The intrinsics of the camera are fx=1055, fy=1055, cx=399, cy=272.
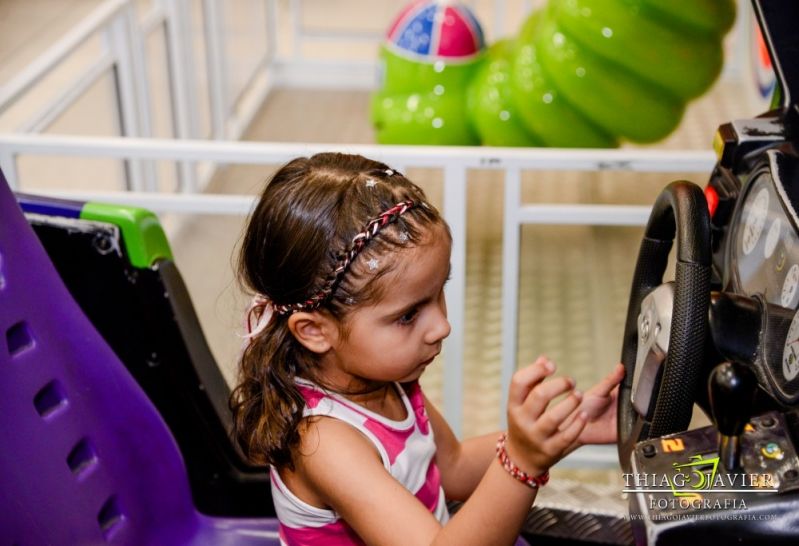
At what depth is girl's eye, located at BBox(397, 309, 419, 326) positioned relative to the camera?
0.88 m

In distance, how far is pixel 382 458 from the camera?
930 mm

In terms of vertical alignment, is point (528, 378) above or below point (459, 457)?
above

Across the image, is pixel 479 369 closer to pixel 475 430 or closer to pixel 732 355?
pixel 475 430

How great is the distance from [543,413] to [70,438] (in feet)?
1.63

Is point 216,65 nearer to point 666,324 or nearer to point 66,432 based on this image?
point 66,432

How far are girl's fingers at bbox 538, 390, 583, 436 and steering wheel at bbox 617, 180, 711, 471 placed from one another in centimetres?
6

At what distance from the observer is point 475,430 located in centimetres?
197

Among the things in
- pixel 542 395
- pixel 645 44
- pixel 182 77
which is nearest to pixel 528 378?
pixel 542 395

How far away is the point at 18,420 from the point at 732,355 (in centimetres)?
63

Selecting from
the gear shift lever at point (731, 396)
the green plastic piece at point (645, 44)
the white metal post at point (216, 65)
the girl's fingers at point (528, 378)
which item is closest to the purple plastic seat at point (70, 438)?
the girl's fingers at point (528, 378)

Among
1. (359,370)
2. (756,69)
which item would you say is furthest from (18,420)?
(756,69)

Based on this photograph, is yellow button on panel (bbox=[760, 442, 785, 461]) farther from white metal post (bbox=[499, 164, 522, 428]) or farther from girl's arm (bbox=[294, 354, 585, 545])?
white metal post (bbox=[499, 164, 522, 428])

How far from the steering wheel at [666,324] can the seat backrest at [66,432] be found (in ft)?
1.65

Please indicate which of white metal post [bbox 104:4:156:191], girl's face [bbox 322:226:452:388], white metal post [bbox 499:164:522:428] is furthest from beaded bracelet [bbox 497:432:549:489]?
white metal post [bbox 104:4:156:191]
